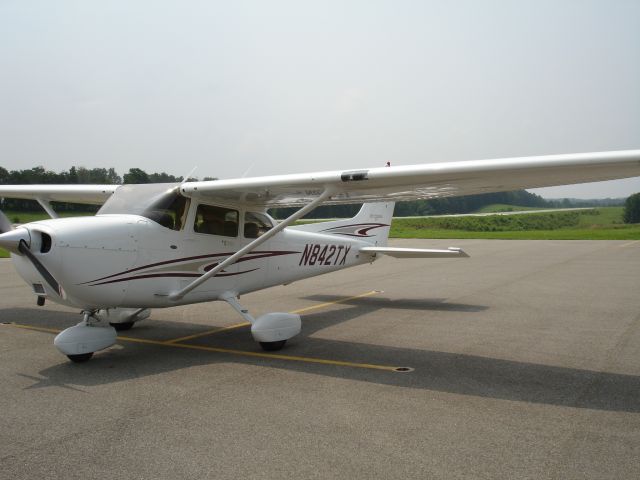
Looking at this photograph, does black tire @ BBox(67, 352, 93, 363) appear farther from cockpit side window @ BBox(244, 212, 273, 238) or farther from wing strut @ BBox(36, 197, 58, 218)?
wing strut @ BBox(36, 197, 58, 218)

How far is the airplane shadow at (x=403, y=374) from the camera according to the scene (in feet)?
15.7

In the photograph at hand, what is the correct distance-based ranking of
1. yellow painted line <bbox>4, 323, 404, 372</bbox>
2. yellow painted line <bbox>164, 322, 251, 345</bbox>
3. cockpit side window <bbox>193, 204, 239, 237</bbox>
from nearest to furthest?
yellow painted line <bbox>4, 323, 404, 372</bbox>
cockpit side window <bbox>193, 204, 239, 237</bbox>
yellow painted line <bbox>164, 322, 251, 345</bbox>

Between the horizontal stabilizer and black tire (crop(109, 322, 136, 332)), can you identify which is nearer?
black tire (crop(109, 322, 136, 332))

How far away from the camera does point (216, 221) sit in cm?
712

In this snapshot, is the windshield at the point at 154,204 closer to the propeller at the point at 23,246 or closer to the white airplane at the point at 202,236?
the white airplane at the point at 202,236

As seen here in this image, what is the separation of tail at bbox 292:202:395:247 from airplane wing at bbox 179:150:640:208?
2.24 meters

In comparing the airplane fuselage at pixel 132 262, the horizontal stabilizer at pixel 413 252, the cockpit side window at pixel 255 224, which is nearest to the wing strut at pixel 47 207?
the airplane fuselage at pixel 132 262

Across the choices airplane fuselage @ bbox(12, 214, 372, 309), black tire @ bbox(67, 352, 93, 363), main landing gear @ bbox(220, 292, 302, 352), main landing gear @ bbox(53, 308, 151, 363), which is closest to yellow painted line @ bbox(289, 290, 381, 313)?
airplane fuselage @ bbox(12, 214, 372, 309)

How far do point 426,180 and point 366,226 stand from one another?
5.00 m

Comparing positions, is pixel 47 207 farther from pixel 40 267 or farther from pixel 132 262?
pixel 40 267

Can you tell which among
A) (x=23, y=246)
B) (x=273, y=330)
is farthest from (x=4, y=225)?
(x=273, y=330)

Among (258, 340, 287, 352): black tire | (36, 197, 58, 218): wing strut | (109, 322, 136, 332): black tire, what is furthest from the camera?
(36, 197, 58, 218): wing strut

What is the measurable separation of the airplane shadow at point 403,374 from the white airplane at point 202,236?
1.28 feet

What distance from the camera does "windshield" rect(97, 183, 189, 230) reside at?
21.1 feet
